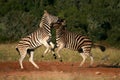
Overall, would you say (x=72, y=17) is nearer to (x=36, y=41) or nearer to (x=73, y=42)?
(x=73, y=42)

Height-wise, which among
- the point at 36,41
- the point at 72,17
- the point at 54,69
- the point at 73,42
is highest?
the point at 72,17

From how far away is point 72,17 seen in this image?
41.3m

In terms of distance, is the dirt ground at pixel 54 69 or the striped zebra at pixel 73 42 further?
the striped zebra at pixel 73 42

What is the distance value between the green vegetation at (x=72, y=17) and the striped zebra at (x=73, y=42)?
1591cm

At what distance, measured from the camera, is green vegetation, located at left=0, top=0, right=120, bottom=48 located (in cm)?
3725

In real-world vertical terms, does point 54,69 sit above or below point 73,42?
below

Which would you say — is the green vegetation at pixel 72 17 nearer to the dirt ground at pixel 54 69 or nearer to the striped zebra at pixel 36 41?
the striped zebra at pixel 36 41

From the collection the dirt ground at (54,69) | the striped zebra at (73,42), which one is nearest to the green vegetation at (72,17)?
the striped zebra at (73,42)

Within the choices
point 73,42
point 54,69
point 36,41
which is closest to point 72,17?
point 73,42

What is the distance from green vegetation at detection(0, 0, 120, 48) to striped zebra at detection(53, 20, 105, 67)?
1591 cm

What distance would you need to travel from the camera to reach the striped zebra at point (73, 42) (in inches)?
646

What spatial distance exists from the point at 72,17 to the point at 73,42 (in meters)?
24.6

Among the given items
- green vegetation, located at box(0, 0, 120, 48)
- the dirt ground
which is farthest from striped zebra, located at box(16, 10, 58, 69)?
green vegetation, located at box(0, 0, 120, 48)

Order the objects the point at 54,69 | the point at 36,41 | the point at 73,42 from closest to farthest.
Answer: the point at 54,69, the point at 36,41, the point at 73,42
